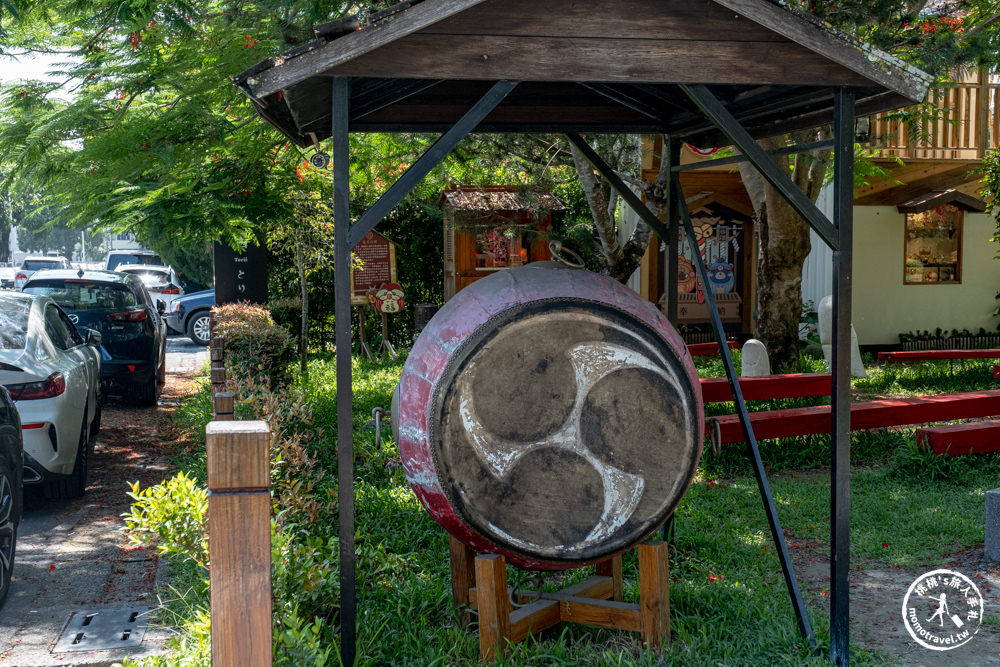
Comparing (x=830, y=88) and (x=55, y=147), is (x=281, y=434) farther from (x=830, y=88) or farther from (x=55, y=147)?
(x=830, y=88)

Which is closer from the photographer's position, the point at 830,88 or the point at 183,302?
the point at 830,88

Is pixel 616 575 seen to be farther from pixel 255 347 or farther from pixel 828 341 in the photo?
pixel 828 341

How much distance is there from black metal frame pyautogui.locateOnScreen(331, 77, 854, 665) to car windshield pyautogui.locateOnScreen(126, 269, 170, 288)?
67.6 ft

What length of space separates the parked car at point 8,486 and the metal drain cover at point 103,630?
1.62ft

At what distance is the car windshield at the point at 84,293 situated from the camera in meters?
11.7

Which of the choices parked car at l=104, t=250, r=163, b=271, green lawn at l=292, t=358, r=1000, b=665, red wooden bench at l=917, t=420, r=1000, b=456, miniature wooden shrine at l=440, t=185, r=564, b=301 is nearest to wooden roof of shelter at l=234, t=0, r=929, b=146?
green lawn at l=292, t=358, r=1000, b=665

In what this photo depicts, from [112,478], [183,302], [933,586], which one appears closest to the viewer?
[933,586]

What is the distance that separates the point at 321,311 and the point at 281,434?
10129mm

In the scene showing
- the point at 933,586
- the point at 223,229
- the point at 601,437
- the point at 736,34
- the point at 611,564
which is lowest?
the point at 933,586

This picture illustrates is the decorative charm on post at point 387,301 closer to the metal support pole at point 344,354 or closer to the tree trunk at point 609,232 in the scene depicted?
the tree trunk at point 609,232

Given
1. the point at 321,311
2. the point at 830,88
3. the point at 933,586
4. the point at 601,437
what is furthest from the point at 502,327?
the point at 321,311

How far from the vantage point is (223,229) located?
314 inches

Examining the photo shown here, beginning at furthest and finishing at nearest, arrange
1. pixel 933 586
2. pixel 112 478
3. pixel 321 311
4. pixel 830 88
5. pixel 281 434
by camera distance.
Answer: pixel 321 311 → pixel 112 478 → pixel 281 434 → pixel 933 586 → pixel 830 88

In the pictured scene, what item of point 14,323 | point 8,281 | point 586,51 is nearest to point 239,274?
point 14,323
